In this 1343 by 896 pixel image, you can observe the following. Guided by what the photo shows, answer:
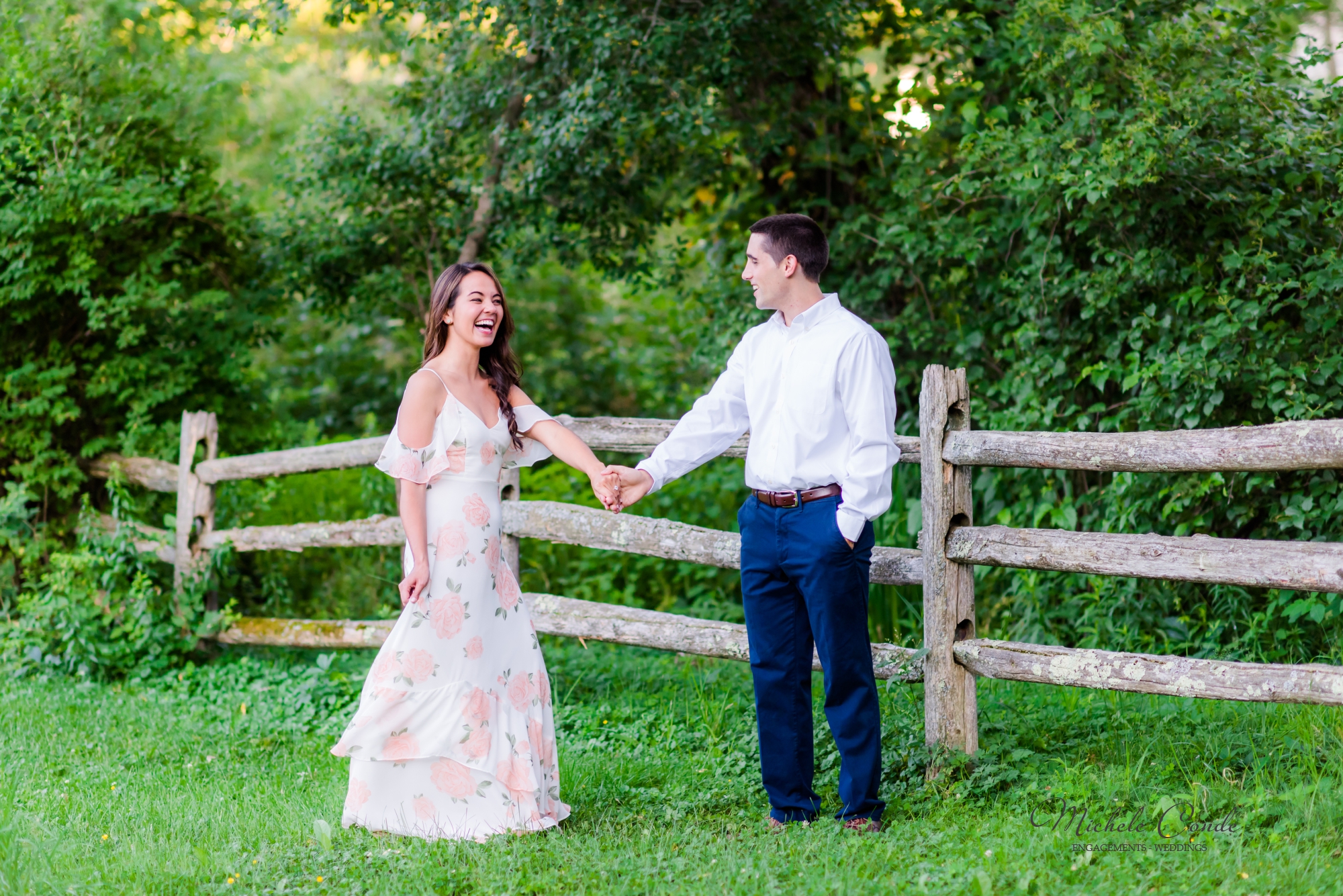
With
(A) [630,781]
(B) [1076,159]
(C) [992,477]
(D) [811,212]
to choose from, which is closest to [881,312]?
(D) [811,212]

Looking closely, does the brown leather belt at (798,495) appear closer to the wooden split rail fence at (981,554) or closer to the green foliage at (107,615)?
the wooden split rail fence at (981,554)

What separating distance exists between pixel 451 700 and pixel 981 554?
2093 millimetres

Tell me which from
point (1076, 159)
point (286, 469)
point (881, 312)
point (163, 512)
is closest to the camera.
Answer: point (1076, 159)

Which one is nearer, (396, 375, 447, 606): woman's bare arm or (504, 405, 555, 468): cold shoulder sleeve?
(396, 375, 447, 606): woman's bare arm

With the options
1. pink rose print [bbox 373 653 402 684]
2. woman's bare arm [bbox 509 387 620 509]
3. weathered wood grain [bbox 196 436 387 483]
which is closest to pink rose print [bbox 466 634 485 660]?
pink rose print [bbox 373 653 402 684]

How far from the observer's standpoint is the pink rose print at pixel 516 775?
13.3 ft

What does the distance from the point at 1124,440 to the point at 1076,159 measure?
6.14ft

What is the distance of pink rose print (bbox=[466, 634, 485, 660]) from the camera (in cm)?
410

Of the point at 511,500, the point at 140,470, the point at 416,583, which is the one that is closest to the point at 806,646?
the point at 416,583

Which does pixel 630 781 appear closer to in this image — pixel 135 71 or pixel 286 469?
pixel 286 469

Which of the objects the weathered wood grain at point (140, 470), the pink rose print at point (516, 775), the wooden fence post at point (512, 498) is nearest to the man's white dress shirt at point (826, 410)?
the pink rose print at point (516, 775)

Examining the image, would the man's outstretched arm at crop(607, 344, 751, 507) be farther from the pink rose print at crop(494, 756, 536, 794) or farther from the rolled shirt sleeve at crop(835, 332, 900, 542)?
the pink rose print at crop(494, 756, 536, 794)

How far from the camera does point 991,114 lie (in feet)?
20.0
